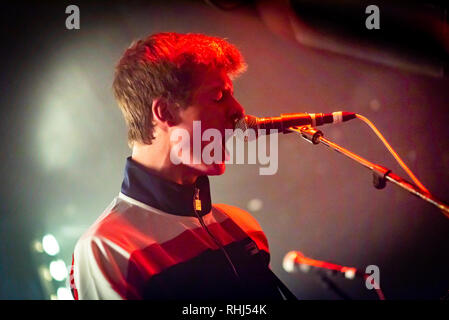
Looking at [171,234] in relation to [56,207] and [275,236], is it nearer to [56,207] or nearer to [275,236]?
[275,236]

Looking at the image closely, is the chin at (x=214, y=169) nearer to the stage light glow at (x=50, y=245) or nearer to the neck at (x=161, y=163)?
the neck at (x=161, y=163)

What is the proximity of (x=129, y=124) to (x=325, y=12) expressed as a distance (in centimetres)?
112

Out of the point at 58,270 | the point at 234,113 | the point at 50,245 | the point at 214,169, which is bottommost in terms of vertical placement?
the point at 58,270

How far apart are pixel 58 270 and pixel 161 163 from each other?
0.93 m

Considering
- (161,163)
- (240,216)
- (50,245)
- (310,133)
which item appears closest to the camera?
(310,133)

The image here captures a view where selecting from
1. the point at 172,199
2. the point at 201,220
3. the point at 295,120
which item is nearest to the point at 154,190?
the point at 172,199

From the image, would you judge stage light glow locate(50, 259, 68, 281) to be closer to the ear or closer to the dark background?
the dark background

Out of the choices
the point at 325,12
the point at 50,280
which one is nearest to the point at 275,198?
the point at 325,12

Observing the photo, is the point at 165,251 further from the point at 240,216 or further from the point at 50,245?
the point at 50,245

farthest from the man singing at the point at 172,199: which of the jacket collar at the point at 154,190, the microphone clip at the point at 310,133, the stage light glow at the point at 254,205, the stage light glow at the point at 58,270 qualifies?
the stage light glow at the point at 58,270

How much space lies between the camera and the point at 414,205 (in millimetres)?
1968

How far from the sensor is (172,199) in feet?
5.34

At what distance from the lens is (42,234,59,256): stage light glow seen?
2080 millimetres

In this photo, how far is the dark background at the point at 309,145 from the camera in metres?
1.96
